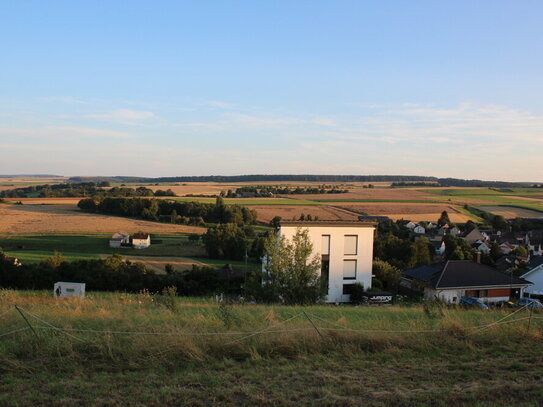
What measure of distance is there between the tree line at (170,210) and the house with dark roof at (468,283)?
36.7 m

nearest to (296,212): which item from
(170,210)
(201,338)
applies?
(170,210)

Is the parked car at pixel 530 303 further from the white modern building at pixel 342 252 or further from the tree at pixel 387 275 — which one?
the white modern building at pixel 342 252

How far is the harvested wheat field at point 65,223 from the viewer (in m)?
51.3

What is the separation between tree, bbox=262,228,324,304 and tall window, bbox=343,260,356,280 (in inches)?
507

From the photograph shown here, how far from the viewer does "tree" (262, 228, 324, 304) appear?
1664cm

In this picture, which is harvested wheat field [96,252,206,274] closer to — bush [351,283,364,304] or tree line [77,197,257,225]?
bush [351,283,364,304]

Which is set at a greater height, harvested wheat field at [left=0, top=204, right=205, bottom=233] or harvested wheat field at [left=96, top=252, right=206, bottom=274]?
harvested wheat field at [left=0, top=204, right=205, bottom=233]

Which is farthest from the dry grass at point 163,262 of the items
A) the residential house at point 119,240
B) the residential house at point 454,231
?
the residential house at point 454,231

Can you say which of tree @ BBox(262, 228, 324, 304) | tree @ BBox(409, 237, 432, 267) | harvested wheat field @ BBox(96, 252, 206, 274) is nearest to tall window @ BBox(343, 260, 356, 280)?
tree @ BBox(409, 237, 432, 267)

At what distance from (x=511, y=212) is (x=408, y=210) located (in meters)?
16.6

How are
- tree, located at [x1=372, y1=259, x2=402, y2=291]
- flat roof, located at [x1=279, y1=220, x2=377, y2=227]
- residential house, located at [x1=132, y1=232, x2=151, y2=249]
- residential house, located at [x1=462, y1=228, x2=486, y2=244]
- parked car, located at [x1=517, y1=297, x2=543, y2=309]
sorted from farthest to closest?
residential house, located at [x1=462, y1=228, x2=486, y2=244] → residential house, located at [x1=132, y1=232, x2=151, y2=249] → tree, located at [x1=372, y1=259, x2=402, y2=291] → flat roof, located at [x1=279, y1=220, x2=377, y2=227] → parked car, located at [x1=517, y1=297, x2=543, y2=309]

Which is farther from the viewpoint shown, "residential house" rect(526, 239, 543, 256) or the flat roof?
"residential house" rect(526, 239, 543, 256)

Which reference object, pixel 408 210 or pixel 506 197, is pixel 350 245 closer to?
pixel 408 210

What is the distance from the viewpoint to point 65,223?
55.3m
